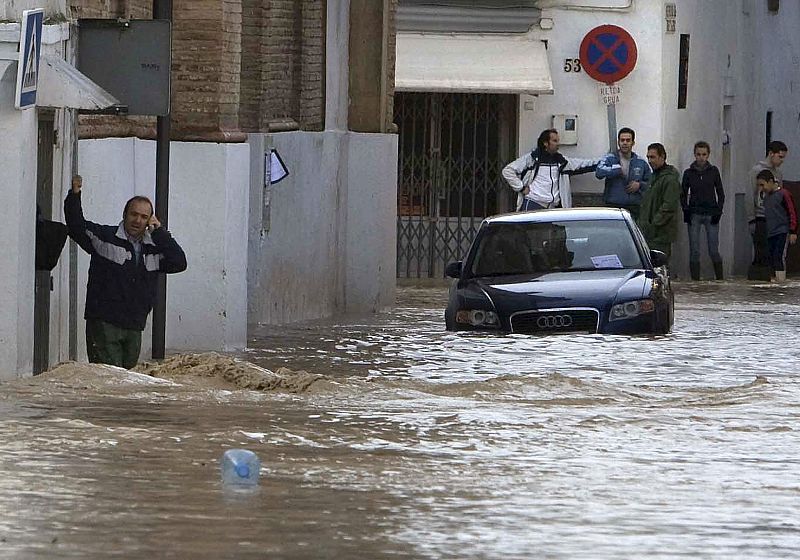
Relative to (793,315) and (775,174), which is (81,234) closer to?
(793,315)

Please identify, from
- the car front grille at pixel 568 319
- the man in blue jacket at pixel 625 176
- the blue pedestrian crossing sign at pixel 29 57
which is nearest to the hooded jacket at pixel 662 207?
the man in blue jacket at pixel 625 176

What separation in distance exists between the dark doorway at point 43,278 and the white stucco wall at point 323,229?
6.49 m

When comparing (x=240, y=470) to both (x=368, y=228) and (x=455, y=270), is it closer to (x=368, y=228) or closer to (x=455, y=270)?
(x=455, y=270)

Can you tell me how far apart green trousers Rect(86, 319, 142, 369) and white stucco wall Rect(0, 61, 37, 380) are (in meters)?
0.66

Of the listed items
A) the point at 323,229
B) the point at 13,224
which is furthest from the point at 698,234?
the point at 13,224

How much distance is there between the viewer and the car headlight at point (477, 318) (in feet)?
58.9

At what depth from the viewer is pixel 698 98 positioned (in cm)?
3338

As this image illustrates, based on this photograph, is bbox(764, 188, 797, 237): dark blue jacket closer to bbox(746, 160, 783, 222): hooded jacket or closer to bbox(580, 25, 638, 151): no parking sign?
bbox(746, 160, 783, 222): hooded jacket

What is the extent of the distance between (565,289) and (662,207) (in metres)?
12.4

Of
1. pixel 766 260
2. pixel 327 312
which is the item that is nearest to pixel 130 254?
pixel 327 312

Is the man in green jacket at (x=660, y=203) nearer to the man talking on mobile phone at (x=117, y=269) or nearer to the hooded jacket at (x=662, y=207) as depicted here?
the hooded jacket at (x=662, y=207)

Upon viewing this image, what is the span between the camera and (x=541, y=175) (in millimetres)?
29422

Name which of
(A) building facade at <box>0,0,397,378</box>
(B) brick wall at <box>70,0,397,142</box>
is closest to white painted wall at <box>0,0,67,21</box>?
(A) building facade at <box>0,0,397,378</box>

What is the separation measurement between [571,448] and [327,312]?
537 inches
